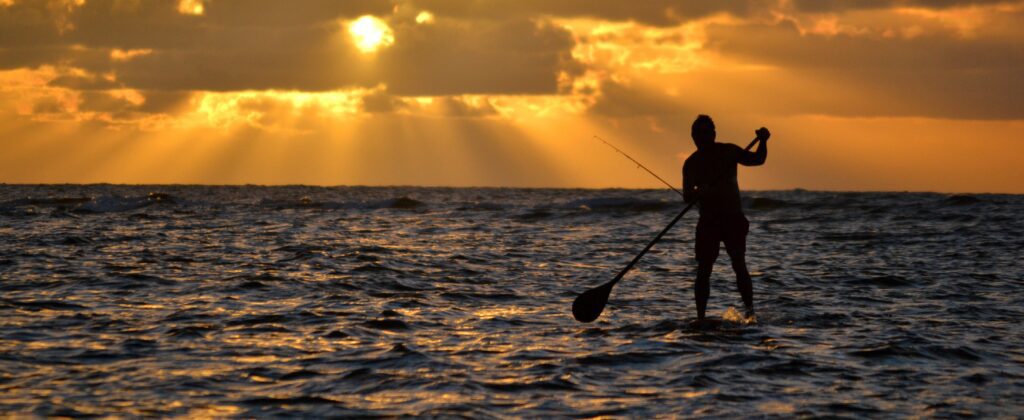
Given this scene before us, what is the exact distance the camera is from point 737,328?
10.2m

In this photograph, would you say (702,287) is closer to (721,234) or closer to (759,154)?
(721,234)

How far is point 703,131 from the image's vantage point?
10703mm

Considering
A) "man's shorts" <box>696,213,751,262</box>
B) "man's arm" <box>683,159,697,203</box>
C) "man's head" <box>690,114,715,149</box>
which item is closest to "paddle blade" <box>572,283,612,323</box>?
"man's shorts" <box>696,213,751,262</box>

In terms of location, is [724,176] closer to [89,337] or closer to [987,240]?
[89,337]

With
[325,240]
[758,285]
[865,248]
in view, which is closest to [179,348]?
[758,285]

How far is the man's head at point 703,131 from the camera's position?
10.7 metres

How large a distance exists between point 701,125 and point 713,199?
750mm

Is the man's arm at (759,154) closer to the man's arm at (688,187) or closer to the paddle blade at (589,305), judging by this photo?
the man's arm at (688,187)

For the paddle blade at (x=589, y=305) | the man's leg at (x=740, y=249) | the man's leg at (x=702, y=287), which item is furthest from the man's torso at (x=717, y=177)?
the paddle blade at (x=589, y=305)

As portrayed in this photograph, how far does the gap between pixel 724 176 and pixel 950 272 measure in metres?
7.23

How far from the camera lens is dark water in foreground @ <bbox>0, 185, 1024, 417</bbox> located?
6.98m

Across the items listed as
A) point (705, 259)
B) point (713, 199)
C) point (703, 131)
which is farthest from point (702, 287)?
point (703, 131)

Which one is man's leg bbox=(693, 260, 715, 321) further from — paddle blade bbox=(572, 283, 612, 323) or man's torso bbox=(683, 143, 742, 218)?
paddle blade bbox=(572, 283, 612, 323)

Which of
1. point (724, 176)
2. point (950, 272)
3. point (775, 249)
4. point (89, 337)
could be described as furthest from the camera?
point (775, 249)
